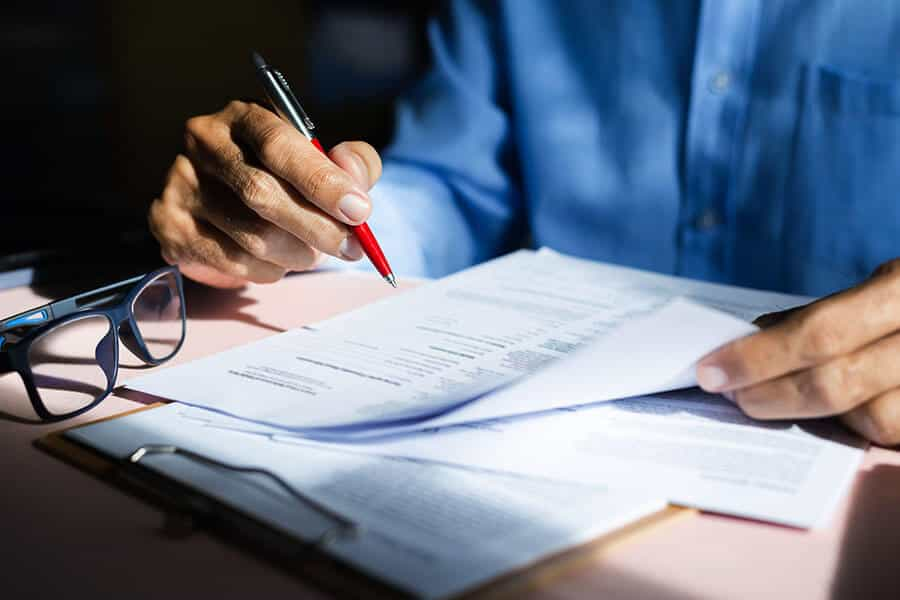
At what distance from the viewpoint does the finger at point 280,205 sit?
2.07ft

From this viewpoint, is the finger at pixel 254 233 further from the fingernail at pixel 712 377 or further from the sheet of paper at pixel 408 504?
the fingernail at pixel 712 377

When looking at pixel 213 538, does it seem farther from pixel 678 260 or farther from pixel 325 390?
pixel 678 260

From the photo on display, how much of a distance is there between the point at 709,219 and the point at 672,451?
25.6 inches

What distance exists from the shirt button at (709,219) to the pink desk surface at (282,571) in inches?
24.4

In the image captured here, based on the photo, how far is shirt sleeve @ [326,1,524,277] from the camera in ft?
3.76

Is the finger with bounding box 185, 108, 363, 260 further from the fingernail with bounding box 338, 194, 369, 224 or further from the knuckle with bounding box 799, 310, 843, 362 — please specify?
the knuckle with bounding box 799, 310, 843, 362

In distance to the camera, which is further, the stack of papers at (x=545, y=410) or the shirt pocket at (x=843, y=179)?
the shirt pocket at (x=843, y=179)

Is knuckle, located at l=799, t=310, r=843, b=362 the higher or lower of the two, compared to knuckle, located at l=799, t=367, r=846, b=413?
higher

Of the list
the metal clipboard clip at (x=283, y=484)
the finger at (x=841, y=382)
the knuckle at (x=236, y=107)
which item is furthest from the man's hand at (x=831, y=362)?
the knuckle at (x=236, y=107)

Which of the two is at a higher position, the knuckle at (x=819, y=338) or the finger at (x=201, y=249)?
the knuckle at (x=819, y=338)

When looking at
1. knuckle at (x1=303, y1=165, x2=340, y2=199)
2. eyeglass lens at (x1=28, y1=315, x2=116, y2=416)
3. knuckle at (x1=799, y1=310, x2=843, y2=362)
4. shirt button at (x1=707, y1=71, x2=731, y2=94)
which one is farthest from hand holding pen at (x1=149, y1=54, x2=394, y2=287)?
shirt button at (x1=707, y1=71, x2=731, y2=94)

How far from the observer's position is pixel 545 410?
48 cm

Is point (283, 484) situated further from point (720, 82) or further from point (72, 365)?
point (720, 82)

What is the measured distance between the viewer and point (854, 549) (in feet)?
1.24
